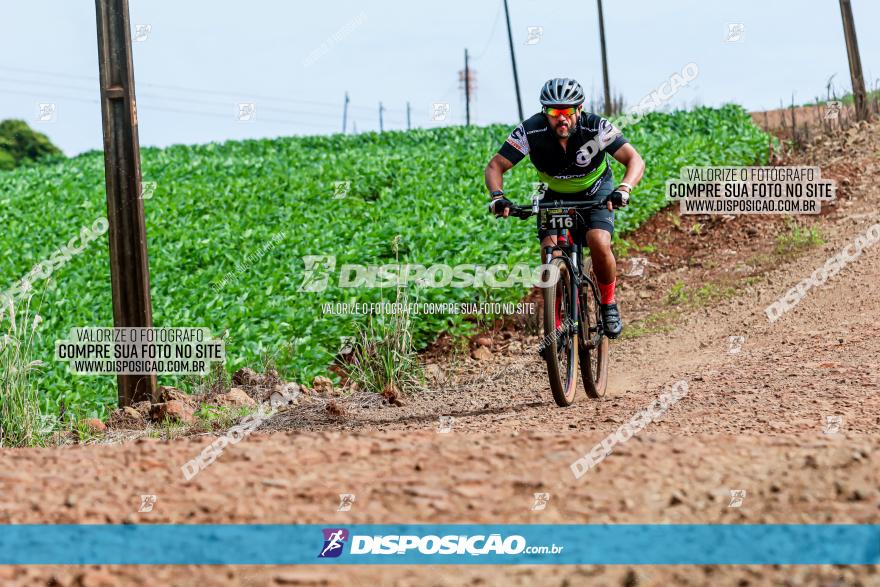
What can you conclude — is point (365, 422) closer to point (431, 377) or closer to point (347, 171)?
point (431, 377)

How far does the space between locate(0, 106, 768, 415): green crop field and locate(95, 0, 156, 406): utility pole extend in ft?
7.51

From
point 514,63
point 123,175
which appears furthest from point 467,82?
point 123,175

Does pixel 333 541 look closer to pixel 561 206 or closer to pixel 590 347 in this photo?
pixel 561 206

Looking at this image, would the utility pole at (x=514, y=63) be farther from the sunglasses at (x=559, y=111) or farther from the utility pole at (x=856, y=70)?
the sunglasses at (x=559, y=111)

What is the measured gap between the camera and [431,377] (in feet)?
32.3

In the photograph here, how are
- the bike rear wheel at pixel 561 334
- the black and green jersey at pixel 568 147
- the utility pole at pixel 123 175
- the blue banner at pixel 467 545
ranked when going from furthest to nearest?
the utility pole at pixel 123 175
the black and green jersey at pixel 568 147
the bike rear wheel at pixel 561 334
the blue banner at pixel 467 545

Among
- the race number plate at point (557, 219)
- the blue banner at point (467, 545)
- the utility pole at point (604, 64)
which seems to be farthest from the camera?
the utility pole at point (604, 64)

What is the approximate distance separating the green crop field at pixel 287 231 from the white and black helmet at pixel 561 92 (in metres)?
5.28

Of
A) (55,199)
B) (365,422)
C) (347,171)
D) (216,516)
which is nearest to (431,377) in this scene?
(365,422)

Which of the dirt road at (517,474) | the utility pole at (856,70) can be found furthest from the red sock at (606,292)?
the utility pole at (856,70)

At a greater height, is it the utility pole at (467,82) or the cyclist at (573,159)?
the utility pole at (467,82)

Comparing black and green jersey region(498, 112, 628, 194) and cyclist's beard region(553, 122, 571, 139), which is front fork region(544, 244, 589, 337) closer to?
black and green jersey region(498, 112, 628, 194)

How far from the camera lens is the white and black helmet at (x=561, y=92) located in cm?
695

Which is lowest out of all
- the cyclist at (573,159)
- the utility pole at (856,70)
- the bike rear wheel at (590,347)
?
the bike rear wheel at (590,347)
